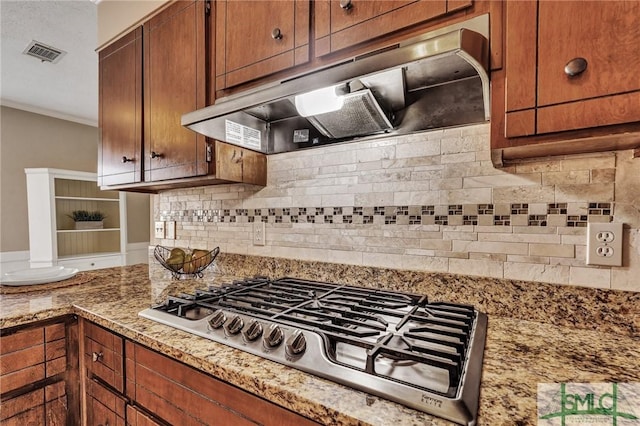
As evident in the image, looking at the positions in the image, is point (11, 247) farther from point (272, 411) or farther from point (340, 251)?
point (272, 411)

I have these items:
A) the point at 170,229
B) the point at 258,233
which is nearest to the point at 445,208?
the point at 258,233

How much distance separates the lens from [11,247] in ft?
11.7

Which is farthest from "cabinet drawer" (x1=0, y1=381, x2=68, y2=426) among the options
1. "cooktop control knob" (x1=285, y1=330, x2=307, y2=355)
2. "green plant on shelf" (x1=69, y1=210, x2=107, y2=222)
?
"green plant on shelf" (x1=69, y1=210, x2=107, y2=222)

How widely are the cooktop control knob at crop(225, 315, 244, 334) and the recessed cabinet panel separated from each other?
0.87 meters

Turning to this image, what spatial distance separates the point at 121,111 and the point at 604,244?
214cm

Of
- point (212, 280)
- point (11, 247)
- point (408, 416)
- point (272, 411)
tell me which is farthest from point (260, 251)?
point (11, 247)

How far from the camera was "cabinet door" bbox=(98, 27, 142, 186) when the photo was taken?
1.63 metres

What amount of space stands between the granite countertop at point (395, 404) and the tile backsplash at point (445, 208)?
0.64ft

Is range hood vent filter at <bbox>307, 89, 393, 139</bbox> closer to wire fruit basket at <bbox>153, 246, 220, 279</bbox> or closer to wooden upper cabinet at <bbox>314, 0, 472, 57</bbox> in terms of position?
wooden upper cabinet at <bbox>314, 0, 472, 57</bbox>

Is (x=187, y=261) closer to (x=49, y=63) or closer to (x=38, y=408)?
(x=38, y=408)

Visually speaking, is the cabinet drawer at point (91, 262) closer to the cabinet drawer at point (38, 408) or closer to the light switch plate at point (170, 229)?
the light switch plate at point (170, 229)

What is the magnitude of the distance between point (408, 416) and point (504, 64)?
2.50 ft

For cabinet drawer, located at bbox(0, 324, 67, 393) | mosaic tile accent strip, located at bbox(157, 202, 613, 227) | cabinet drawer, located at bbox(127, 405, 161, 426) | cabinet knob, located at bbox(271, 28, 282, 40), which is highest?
cabinet knob, located at bbox(271, 28, 282, 40)

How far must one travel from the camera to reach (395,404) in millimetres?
520
